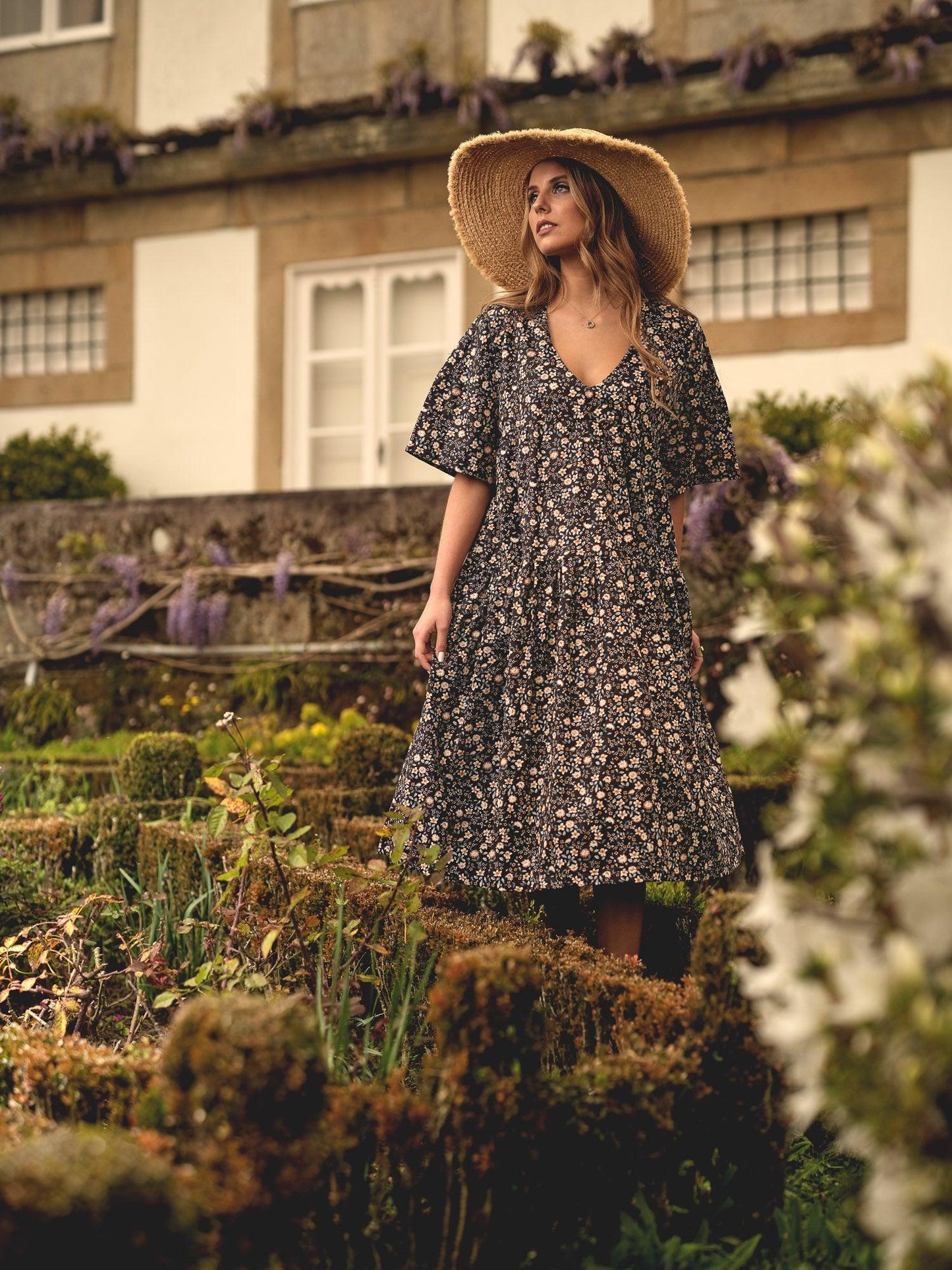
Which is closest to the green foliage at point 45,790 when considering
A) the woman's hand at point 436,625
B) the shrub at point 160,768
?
the shrub at point 160,768

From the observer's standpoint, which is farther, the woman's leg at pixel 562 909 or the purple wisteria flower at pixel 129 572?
the purple wisteria flower at pixel 129 572

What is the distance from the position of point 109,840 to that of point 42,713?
3189 mm

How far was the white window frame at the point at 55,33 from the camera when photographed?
10375 mm

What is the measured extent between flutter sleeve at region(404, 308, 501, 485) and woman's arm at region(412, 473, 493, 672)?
37mm

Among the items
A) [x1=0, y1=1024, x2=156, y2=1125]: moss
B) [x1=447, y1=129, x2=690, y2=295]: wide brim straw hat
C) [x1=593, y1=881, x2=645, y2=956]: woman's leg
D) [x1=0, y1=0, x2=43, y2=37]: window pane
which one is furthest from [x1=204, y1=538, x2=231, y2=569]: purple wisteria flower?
[x1=0, y1=0, x2=43, y2=37]: window pane

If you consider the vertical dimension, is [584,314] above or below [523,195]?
below

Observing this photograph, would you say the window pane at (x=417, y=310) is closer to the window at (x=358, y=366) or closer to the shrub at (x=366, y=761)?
the window at (x=358, y=366)

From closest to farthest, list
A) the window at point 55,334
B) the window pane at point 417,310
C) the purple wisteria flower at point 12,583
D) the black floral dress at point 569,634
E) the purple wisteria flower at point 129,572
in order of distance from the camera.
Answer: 1. the black floral dress at point 569,634
2. the purple wisteria flower at point 129,572
3. the purple wisteria flower at point 12,583
4. the window pane at point 417,310
5. the window at point 55,334

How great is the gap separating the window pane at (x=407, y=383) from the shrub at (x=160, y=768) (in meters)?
5.77

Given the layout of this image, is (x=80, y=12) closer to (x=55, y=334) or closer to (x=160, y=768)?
(x=55, y=334)

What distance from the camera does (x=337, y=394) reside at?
396 inches

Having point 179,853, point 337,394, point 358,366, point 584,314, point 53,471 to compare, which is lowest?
point 179,853

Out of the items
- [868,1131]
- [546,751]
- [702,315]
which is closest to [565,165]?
[546,751]

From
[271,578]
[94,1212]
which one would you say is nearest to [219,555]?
[271,578]
